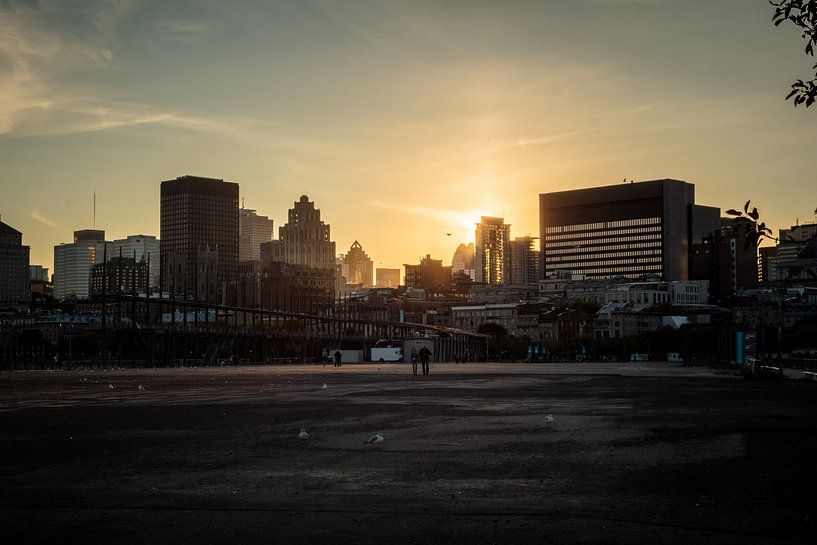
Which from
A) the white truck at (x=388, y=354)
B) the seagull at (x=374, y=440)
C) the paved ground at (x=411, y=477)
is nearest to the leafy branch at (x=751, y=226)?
the paved ground at (x=411, y=477)

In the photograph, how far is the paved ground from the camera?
11.5 m

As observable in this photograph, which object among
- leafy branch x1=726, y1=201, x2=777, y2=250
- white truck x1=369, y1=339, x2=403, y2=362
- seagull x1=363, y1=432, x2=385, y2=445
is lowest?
white truck x1=369, y1=339, x2=403, y2=362

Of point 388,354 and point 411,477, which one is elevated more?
point 411,477

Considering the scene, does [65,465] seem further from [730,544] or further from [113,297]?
[113,297]

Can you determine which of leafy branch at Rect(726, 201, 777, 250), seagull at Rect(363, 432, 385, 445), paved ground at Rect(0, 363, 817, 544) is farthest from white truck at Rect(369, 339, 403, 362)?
leafy branch at Rect(726, 201, 777, 250)

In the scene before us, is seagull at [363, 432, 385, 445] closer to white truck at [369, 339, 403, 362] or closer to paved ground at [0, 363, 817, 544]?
paved ground at [0, 363, 817, 544]

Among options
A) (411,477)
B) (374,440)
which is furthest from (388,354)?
(411,477)

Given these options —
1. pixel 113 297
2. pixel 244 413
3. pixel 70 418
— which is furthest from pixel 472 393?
pixel 113 297

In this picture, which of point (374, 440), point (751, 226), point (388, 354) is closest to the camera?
point (751, 226)

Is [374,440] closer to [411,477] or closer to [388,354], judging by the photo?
[411,477]

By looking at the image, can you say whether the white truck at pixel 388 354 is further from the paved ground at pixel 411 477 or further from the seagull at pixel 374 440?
the seagull at pixel 374 440

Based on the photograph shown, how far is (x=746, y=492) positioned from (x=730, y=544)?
12.4ft

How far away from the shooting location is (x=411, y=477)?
1570 cm

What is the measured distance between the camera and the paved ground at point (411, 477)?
11.5 m
